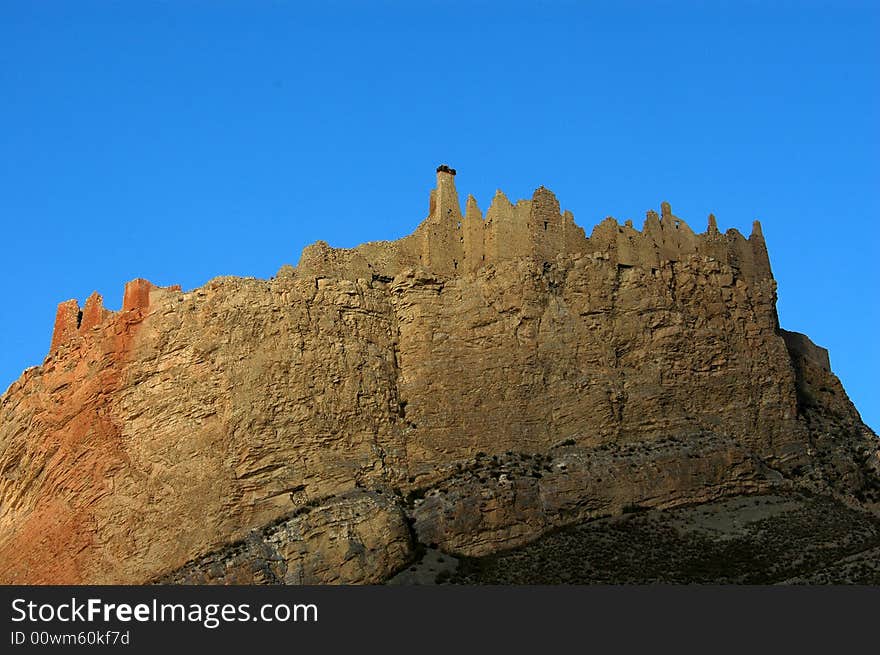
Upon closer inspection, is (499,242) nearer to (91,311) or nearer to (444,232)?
(444,232)

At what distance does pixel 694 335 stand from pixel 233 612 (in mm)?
22252

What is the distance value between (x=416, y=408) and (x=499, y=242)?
22.0ft

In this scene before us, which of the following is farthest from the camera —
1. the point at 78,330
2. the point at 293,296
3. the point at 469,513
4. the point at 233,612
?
the point at 78,330

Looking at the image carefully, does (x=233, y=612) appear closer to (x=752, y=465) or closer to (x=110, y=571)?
(x=110, y=571)

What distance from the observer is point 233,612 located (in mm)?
46719

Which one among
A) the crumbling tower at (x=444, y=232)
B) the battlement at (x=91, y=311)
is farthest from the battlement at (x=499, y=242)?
the battlement at (x=91, y=311)

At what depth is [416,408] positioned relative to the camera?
60.5m

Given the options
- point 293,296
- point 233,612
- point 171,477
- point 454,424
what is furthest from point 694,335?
point 233,612

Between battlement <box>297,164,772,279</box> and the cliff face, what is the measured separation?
78 mm

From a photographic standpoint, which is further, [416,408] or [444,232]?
[444,232]

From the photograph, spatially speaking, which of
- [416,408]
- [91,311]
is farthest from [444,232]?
[91,311]

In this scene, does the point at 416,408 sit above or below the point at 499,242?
below

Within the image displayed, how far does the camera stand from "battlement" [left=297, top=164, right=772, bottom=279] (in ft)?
207

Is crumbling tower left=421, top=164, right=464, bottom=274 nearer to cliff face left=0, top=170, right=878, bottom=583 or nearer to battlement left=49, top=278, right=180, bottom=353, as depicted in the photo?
cliff face left=0, top=170, right=878, bottom=583
